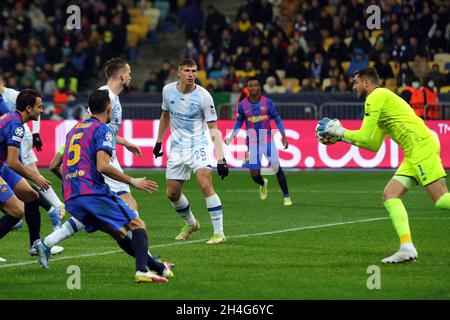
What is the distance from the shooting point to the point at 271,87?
29.6 meters

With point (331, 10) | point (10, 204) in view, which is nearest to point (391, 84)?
point (331, 10)

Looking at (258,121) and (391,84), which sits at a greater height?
(258,121)

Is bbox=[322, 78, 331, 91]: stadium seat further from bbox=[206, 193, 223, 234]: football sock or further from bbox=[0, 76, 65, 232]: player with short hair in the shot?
bbox=[206, 193, 223, 234]: football sock

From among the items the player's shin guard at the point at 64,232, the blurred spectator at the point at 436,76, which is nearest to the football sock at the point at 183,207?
the player's shin guard at the point at 64,232

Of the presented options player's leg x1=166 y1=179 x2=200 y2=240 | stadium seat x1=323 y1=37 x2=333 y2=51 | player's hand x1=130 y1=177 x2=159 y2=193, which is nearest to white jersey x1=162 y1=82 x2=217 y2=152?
player's leg x1=166 y1=179 x2=200 y2=240

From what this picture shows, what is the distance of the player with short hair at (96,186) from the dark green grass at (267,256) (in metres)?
0.47

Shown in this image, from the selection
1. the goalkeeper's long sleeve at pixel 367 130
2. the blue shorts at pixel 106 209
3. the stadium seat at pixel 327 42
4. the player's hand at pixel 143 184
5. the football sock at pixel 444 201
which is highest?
the goalkeeper's long sleeve at pixel 367 130

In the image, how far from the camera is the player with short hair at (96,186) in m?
10.7

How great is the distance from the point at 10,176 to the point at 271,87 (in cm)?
1708

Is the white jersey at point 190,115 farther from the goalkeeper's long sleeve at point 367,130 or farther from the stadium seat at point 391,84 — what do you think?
the stadium seat at point 391,84

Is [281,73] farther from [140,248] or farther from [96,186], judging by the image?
[140,248]

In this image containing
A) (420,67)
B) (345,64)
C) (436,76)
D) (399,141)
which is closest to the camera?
(399,141)

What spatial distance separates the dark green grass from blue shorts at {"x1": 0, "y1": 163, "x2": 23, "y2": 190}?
0.87 m

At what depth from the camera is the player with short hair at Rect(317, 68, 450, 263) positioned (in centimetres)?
1205
